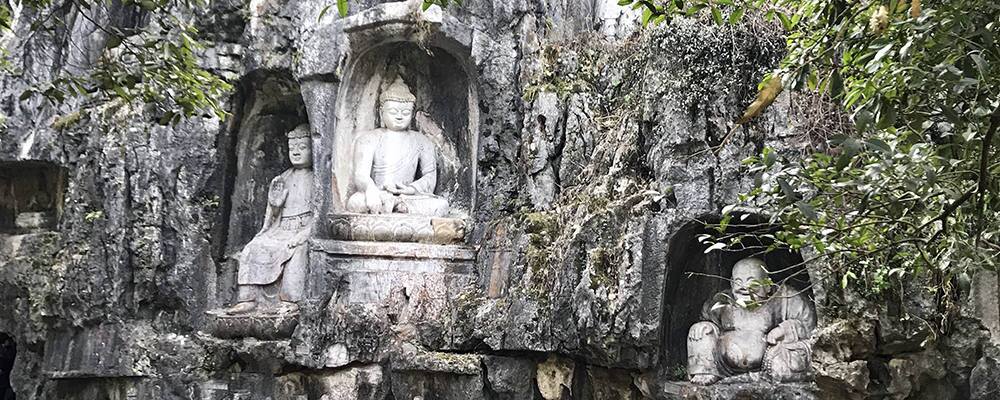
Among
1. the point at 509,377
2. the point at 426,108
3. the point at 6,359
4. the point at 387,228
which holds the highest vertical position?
the point at 426,108

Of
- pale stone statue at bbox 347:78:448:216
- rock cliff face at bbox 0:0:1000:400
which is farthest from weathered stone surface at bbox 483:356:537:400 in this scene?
pale stone statue at bbox 347:78:448:216

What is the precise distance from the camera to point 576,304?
23.4 feet

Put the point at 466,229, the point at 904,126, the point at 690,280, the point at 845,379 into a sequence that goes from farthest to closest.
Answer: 1. the point at 466,229
2. the point at 690,280
3. the point at 845,379
4. the point at 904,126

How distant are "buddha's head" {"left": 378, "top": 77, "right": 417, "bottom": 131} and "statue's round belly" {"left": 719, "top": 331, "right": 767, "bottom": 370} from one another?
3.86 metres

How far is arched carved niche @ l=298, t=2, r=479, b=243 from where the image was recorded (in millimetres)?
8695

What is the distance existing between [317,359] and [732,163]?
3.74m

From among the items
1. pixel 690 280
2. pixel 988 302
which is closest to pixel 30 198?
pixel 690 280

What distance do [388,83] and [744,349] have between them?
14.5 feet

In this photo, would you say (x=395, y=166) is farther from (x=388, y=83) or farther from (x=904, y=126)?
(x=904, y=126)

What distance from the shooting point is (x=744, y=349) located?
7004mm

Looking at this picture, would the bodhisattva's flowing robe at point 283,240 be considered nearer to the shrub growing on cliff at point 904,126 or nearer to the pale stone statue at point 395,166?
the pale stone statue at point 395,166

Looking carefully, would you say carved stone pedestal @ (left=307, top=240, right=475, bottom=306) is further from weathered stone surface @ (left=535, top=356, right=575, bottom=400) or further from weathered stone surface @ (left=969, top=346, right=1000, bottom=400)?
weathered stone surface @ (left=969, top=346, right=1000, bottom=400)

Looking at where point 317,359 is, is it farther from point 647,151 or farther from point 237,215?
point 647,151

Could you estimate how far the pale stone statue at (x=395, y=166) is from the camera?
8.84m
